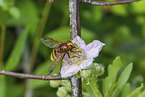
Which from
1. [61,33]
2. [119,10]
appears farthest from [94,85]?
[119,10]

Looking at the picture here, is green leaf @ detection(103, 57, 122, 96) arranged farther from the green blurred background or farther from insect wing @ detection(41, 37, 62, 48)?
the green blurred background

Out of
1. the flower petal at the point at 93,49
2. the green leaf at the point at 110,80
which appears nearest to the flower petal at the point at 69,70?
the flower petal at the point at 93,49

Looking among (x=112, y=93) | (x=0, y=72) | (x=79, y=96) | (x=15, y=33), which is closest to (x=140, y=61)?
(x=15, y=33)

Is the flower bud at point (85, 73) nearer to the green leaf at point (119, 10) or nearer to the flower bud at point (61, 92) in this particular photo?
the flower bud at point (61, 92)

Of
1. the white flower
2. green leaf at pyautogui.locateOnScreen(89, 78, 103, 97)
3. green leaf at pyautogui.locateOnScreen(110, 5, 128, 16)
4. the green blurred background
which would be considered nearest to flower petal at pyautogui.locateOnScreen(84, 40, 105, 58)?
the white flower

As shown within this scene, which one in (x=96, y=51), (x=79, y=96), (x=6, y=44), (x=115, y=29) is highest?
(x=115, y=29)

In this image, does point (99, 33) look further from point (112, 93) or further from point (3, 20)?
point (112, 93)

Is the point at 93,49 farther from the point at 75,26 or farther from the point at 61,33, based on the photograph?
the point at 61,33
